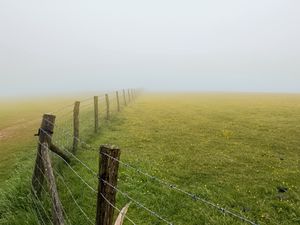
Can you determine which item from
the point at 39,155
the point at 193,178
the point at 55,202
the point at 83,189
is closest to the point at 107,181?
the point at 55,202

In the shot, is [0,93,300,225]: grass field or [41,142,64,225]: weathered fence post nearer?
[41,142,64,225]: weathered fence post

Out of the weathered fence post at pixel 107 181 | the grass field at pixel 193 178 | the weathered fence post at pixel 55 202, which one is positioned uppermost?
the weathered fence post at pixel 107 181

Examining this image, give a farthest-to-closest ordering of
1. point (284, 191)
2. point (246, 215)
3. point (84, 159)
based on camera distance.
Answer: point (84, 159) → point (284, 191) → point (246, 215)

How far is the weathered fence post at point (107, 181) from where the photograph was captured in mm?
5672

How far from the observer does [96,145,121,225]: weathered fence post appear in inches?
223

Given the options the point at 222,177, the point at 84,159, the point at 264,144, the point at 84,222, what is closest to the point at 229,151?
the point at 264,144

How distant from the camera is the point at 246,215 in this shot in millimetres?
9500

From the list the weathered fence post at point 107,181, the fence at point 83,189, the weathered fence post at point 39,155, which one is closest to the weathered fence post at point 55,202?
the fence at point 83,189

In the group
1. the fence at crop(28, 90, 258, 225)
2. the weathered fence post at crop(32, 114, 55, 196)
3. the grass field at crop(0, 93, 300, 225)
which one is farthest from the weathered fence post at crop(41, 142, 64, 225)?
the grass field at crop(0, 93, 300, 225)

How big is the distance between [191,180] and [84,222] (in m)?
4.70

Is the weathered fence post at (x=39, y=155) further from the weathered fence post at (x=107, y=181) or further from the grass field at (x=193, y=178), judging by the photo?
the weathered fence post at (x=107, y=181)

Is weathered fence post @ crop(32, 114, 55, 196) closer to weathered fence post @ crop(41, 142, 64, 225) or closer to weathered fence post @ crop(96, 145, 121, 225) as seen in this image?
weathered fence post @ crop(41, 142, 64, 225)

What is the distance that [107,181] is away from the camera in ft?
18.8

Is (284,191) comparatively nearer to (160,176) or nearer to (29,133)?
(160,176)
